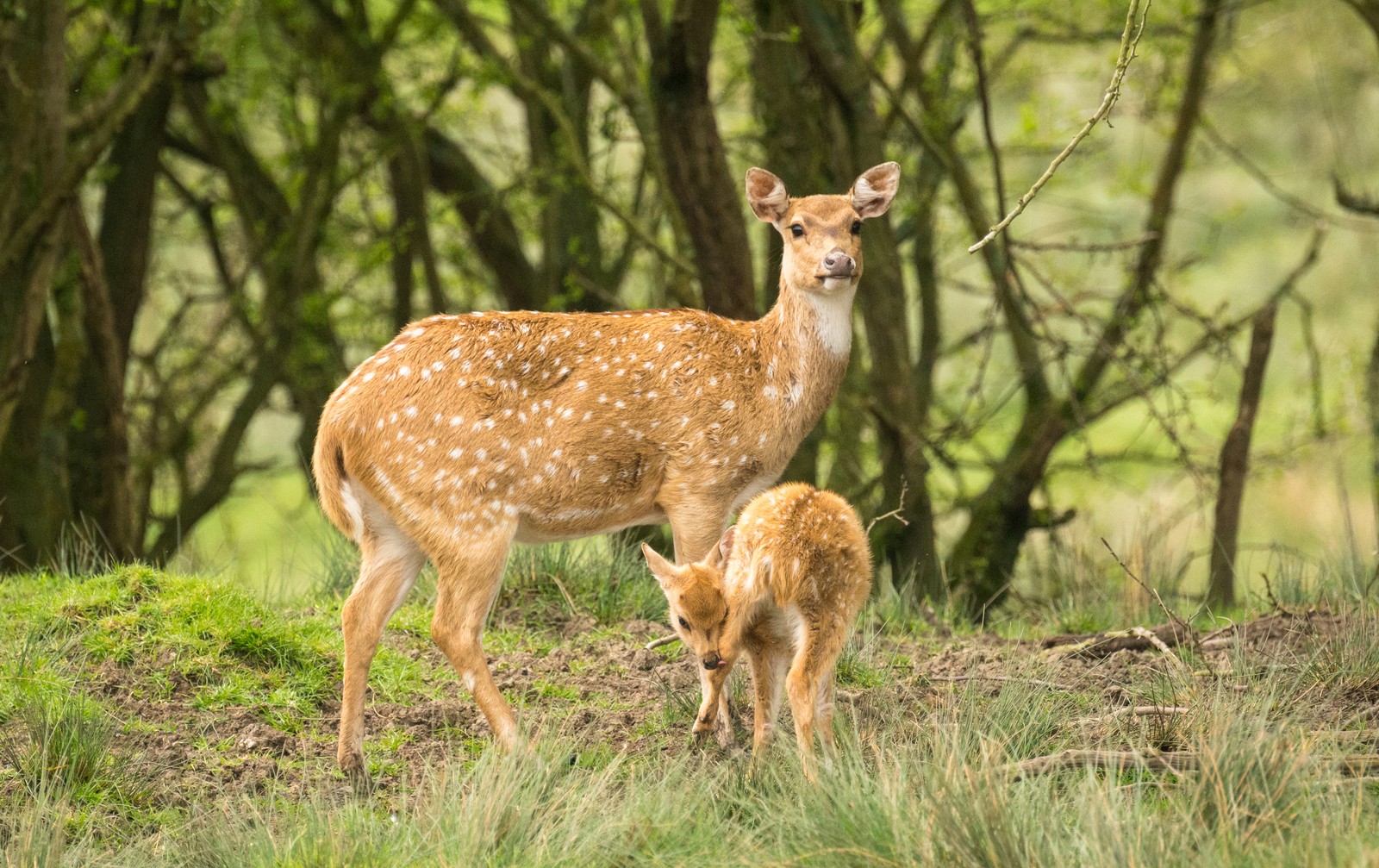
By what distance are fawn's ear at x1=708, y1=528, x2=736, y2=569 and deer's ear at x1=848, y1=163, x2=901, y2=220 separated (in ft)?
6.08

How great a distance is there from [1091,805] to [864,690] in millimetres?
1970

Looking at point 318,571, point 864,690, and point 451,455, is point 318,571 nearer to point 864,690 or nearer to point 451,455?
point 451,455

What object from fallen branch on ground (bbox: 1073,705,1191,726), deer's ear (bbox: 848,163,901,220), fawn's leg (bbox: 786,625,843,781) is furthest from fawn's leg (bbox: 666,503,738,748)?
deer's ear (bbox: 848,163,901,220)

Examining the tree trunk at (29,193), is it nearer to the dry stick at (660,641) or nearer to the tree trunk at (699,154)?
the tree trunk at (699,154)

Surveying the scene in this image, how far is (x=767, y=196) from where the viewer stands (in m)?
6.84

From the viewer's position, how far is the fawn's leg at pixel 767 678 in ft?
18.3

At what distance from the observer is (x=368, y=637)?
5.86 meters

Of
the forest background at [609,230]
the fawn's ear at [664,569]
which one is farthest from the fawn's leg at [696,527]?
the forest background at [609,230]

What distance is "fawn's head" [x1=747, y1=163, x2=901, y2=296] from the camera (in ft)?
21.3

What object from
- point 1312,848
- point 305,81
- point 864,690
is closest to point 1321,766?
point 1312,848

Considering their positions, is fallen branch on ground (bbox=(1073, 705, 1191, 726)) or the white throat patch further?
the white throat patch

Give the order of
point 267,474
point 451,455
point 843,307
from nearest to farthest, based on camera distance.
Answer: point 451,455, point 843,307, point 267,474

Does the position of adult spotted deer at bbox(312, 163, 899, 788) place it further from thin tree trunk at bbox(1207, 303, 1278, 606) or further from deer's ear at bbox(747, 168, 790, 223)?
thin tree trunk at bbox(1207, 303, 1278, 606)

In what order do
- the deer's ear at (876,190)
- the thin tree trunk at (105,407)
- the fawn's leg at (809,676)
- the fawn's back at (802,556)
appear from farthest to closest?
the thin tree trunk at (105,407), the deer's ear at (876,190), the fawn's back at (802,556), the fawn's leg at (809,676)
